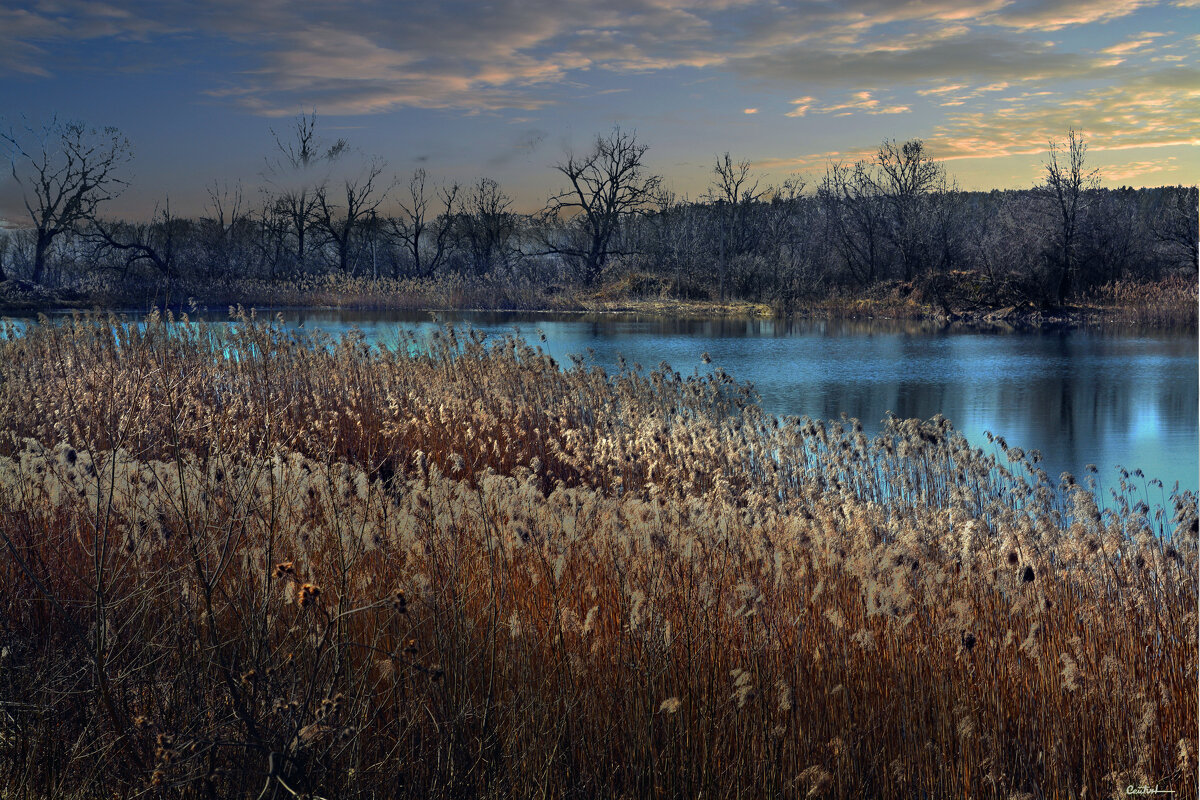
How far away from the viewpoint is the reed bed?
3020 millimetres

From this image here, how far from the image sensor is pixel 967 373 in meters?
19.9

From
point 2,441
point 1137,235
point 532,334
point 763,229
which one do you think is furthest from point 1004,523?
point 763,229

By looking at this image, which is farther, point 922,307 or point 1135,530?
point 922,307

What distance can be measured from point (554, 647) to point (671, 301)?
35.0 meters

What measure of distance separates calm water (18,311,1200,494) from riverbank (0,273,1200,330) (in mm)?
3112

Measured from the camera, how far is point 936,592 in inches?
191

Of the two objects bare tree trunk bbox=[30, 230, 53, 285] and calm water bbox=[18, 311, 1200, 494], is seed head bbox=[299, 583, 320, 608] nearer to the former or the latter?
calm water bbox=[18, 311, 1200, 494]

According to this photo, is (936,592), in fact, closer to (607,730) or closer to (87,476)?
(607,730)

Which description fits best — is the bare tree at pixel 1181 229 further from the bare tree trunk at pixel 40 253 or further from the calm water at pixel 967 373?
the bare tree trunk at pixel 40 253

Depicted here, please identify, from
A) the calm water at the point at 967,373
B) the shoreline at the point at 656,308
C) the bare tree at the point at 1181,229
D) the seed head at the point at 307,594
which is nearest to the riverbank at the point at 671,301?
the shoreline at the point at 656,308

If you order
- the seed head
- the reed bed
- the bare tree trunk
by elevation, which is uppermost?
the bare tree trunk

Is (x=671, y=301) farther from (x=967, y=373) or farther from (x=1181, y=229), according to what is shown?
(x=967, y=373)

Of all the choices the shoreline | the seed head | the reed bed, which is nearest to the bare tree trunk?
the shoreline

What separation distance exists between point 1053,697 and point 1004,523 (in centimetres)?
280
